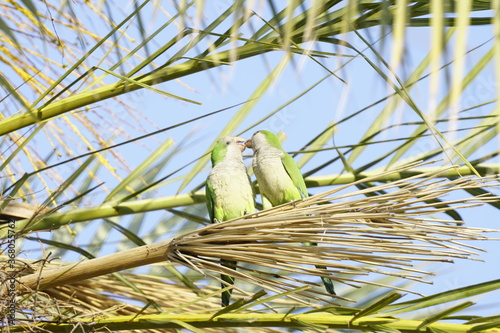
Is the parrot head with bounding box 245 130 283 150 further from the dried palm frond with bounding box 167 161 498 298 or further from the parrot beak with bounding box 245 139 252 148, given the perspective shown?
the dried palm frond with bounding box 167 161 498 298

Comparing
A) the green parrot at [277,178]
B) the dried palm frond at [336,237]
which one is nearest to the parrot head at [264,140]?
the green parrot at [277,178]

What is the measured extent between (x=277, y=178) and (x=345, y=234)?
0.77m

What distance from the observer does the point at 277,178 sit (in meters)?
2.11

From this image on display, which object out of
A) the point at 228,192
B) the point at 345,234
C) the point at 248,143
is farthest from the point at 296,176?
the point at 345,234

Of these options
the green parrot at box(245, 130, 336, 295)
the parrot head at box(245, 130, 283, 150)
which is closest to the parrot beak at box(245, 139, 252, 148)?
the parrot head at box(245, 130, 283, 150)

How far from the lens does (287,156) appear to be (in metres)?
2.18

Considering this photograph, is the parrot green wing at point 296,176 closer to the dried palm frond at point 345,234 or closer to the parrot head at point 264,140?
the parrot head at point 264,140

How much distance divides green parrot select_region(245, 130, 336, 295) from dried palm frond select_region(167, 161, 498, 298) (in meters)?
0.67

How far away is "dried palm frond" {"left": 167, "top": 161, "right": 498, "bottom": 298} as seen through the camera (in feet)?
4.27

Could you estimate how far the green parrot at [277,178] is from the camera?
2102 millimetres

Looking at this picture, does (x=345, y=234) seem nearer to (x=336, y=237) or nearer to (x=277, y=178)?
(x=336, y=237)

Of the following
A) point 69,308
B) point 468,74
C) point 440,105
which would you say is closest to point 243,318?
point 69,308

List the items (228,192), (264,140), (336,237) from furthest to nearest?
(264,140)
(228,192)
(336,237)

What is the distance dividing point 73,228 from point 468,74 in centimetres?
131
